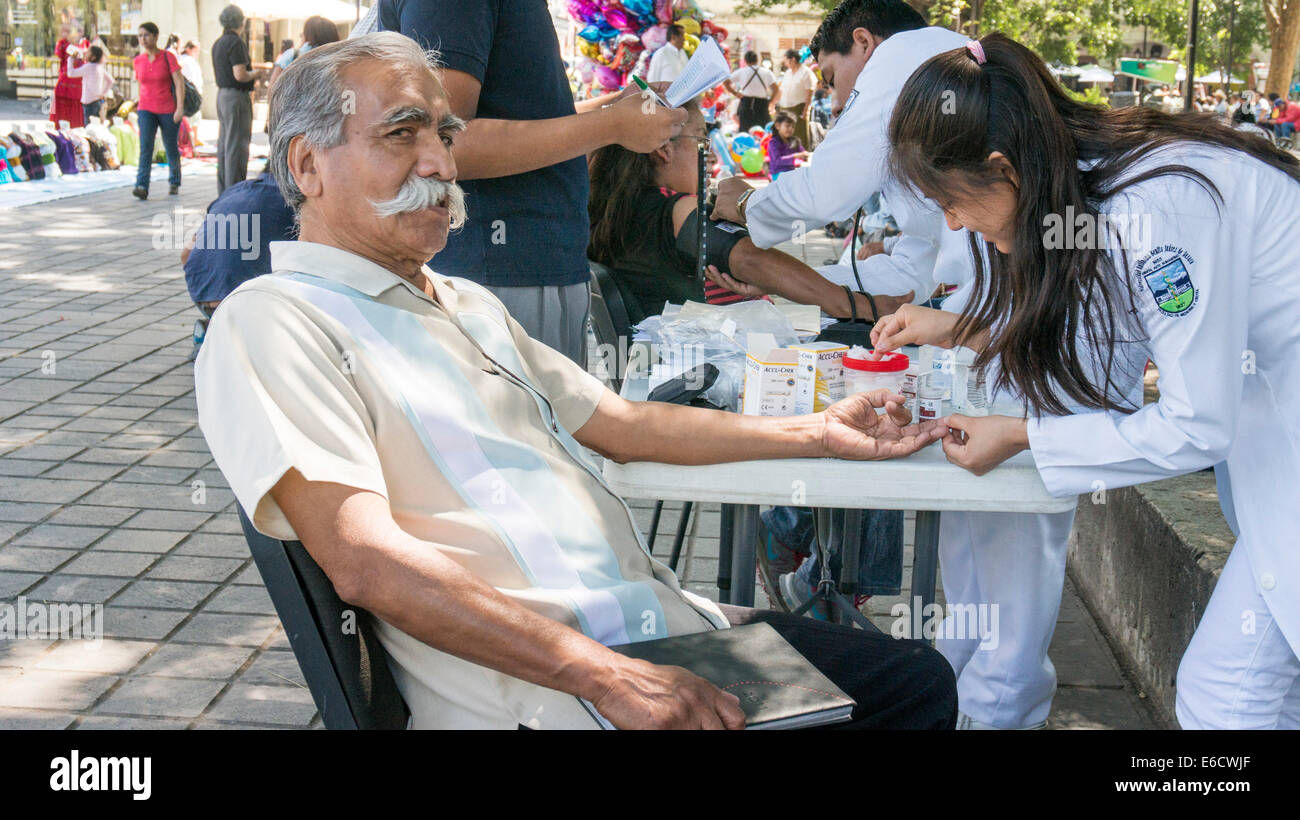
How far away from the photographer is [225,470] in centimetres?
163

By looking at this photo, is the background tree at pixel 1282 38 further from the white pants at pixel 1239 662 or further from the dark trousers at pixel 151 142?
the white pants at pixel 1239 662

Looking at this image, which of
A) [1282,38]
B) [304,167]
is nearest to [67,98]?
[304,167]

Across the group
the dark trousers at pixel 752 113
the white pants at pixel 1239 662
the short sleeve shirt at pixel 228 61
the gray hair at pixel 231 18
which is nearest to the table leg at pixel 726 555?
the white pants at pixel 1239 662

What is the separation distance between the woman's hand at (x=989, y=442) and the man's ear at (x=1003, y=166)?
41 cm

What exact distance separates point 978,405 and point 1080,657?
146 cm

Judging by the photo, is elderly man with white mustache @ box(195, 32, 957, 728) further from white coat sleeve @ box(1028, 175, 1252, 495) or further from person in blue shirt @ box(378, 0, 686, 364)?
person in blue shirt @ box(378, 0, 686, 364)

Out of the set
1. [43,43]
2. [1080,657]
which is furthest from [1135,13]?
[1080,657]

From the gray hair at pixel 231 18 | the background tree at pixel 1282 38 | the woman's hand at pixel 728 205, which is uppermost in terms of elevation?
the background tree at pixel 1282 38

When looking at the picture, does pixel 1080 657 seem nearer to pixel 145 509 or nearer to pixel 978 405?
pixel 978 405

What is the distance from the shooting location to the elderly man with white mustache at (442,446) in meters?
1.64

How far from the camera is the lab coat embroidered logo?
70.8 inches

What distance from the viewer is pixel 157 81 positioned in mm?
12820

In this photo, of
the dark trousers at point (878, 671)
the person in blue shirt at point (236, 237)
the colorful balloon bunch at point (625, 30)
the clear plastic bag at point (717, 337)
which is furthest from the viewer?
the colorful balloon bunch at point (625, 30)

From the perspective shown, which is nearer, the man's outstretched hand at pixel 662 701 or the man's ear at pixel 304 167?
the man's outstretched hand at pixel 662 701
